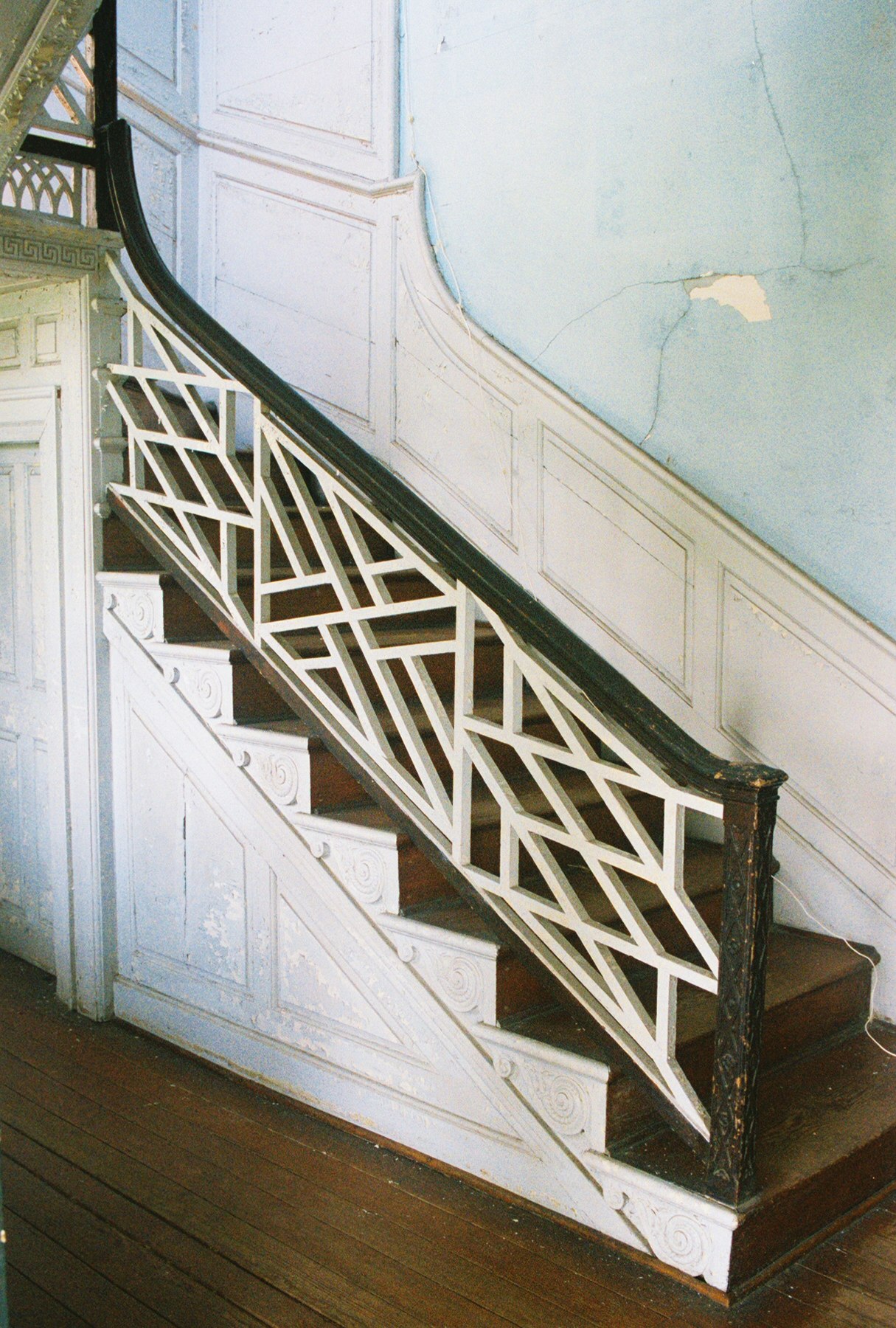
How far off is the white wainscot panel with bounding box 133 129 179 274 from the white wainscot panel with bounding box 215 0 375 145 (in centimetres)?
33

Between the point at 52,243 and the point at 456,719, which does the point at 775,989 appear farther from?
the point at 52,243

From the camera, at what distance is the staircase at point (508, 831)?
2406mm

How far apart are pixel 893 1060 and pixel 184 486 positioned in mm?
2841

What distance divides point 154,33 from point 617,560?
314cm

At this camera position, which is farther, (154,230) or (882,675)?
(154,230)

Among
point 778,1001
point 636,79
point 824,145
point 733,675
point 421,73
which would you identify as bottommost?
point 778,1001

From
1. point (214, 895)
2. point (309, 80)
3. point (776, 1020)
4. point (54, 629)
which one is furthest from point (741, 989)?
point (309, 80)

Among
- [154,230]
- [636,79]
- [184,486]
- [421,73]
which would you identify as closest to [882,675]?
[636,79]

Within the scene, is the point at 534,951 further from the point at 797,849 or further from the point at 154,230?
the point at 154,230

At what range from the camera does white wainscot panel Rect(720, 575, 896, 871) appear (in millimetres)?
3230

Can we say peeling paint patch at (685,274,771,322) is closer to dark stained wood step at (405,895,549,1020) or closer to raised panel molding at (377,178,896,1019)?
raised panel molding at (377,178,896,1019)

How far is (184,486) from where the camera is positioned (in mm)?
4027

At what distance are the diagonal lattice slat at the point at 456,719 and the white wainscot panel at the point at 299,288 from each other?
767 millimetres

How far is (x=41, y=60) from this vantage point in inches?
75.0
